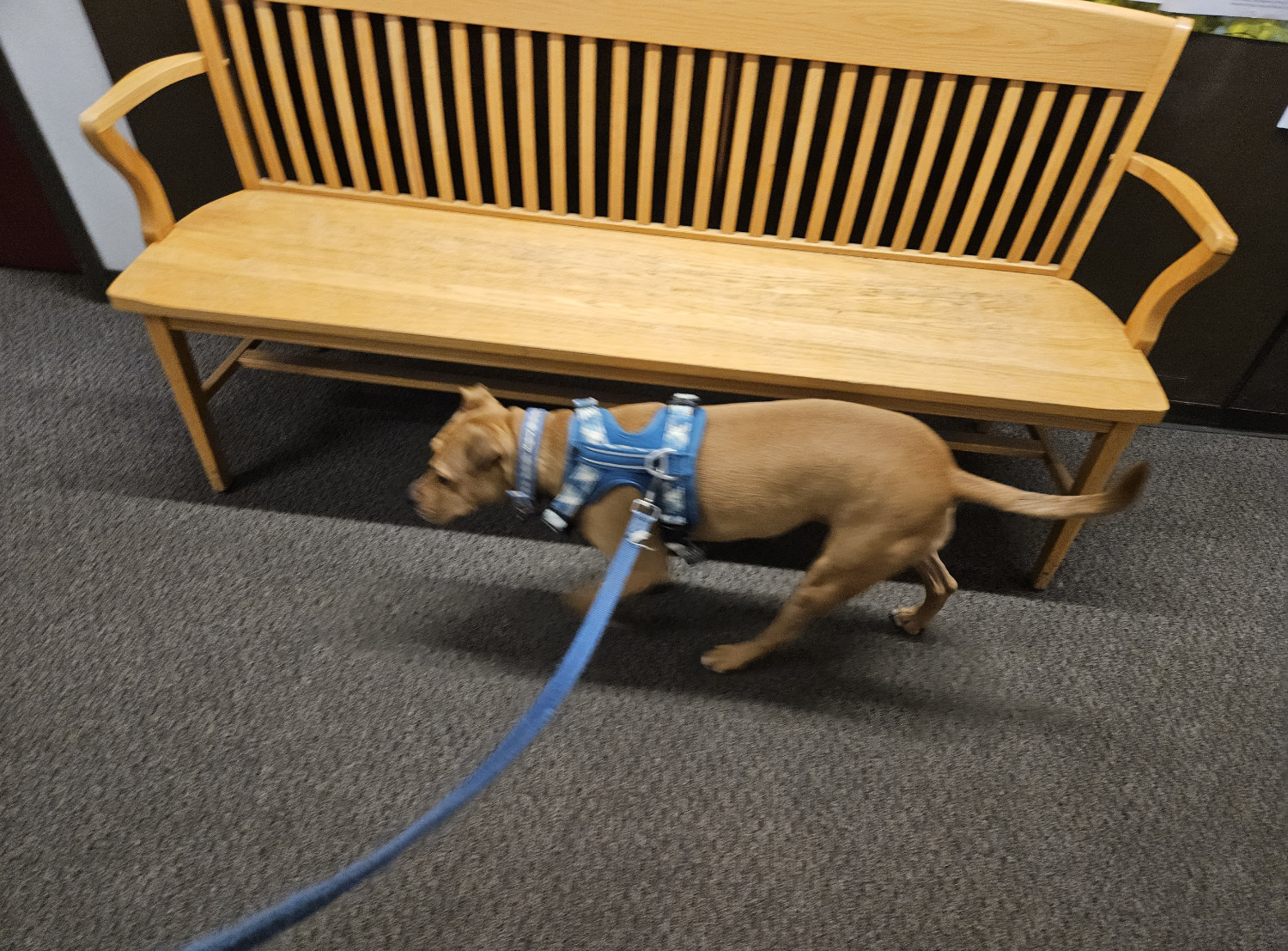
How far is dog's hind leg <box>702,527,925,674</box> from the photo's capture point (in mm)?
1317

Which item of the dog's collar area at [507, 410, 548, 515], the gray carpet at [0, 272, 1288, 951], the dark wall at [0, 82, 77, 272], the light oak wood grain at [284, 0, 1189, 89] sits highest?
the light oak wood grain at [284, 0, 1189, 89]

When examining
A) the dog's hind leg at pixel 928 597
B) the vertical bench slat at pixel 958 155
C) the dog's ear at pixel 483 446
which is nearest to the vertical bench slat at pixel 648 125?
the vertical bench slat at pixel 958 155

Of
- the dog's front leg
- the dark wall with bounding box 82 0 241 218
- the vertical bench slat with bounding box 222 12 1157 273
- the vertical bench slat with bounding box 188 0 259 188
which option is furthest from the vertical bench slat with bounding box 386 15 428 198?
the dog's front leg

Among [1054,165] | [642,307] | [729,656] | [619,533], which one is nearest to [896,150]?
[1054,165]

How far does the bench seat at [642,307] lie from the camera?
1.51m

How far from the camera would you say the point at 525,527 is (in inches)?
76.3

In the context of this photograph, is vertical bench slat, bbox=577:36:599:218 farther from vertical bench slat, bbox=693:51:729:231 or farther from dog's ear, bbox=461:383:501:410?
dog's ear, bbox=461:383:501:410

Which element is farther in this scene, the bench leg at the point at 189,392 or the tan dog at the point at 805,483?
the bench leg at the point at 189,392

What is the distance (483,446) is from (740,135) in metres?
1.07

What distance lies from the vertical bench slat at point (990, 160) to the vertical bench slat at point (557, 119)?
105 centimetres

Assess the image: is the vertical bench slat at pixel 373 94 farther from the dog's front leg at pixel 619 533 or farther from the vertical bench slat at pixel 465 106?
the dog's front leg at pixel 619 533

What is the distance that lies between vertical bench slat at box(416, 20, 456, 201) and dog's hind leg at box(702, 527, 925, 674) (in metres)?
1.37

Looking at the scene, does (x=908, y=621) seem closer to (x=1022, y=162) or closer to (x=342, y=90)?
(x=1022, y=162)

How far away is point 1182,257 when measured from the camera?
160 cm
